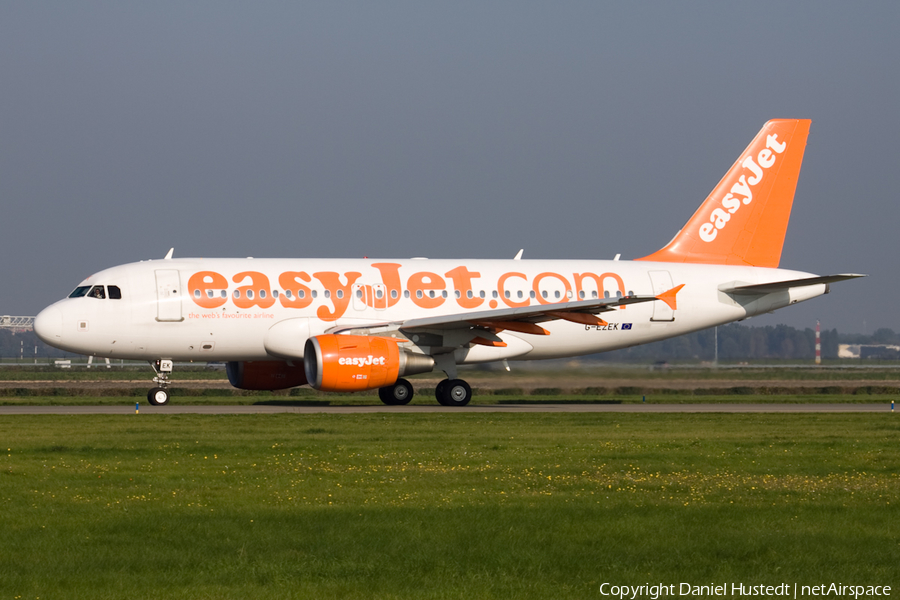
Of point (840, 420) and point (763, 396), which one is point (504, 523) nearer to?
point (840, 420)

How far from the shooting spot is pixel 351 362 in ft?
82.2

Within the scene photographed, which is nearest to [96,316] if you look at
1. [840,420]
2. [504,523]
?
[840,420]

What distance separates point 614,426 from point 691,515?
1022cm

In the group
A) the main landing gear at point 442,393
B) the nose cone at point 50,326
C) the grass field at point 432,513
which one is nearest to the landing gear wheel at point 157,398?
the nose cone at point 50,326

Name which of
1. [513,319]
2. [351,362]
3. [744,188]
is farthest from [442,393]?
[744,188]

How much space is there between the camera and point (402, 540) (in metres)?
8.90

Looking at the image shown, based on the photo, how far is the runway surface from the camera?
24.2 m

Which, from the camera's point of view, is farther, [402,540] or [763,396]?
[763,396]

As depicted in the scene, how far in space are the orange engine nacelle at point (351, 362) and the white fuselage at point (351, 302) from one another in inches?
62.7

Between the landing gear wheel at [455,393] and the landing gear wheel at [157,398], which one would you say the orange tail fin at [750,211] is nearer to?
the landing gear wheel at [455,393]

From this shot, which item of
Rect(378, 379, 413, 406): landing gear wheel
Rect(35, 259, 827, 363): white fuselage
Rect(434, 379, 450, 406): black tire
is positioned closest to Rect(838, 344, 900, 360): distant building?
Rect(35, 259, 827, 363): white fuselage

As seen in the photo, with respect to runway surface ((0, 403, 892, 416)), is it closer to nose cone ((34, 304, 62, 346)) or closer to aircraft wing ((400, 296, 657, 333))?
nose cone ((34, 304, 62, 346))

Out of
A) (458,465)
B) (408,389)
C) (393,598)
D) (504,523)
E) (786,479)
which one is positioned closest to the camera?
(393,598)

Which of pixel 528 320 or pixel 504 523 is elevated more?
pixel 528 320
